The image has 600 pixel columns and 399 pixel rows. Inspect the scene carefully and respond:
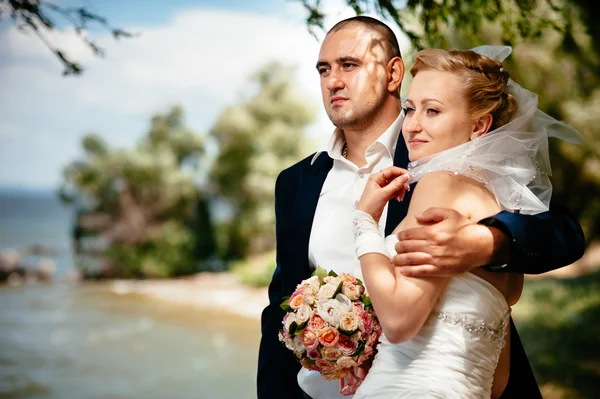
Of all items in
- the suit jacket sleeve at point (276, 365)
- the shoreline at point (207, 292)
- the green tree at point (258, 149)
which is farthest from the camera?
the green tree at point (258, 149)

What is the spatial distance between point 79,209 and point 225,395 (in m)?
8.24

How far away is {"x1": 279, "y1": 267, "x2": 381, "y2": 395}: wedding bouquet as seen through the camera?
6.59 ft

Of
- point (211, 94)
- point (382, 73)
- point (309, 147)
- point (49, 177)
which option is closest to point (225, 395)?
point (309, 147)

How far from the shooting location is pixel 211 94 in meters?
35.0

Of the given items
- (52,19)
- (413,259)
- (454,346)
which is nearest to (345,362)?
(454,346)

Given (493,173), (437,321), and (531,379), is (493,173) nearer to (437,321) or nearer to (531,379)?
(437,321)

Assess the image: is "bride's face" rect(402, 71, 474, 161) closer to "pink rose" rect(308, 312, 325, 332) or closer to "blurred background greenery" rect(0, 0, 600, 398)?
"pink rose" rect(308, 312, 325, 332)

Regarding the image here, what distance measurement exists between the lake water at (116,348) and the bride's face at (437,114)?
986 cm

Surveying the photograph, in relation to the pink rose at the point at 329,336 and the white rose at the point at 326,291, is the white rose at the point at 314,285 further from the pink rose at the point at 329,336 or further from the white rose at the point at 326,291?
the pink rose at the point at 329,336

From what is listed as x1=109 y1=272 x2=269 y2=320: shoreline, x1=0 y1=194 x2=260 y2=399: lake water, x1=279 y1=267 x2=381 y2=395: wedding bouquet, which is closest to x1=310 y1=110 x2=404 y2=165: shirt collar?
x1=279 y1=267 x2=381 y2=395: wedding bouquet

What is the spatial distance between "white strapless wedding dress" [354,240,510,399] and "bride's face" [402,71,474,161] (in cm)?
39

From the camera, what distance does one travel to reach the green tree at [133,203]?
56.1 ft

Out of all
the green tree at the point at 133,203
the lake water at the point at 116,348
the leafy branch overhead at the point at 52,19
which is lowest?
the lake water at the point at 116,348

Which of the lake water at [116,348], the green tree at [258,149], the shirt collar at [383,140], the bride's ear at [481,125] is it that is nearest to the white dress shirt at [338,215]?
the shirt collar at [383,140]
